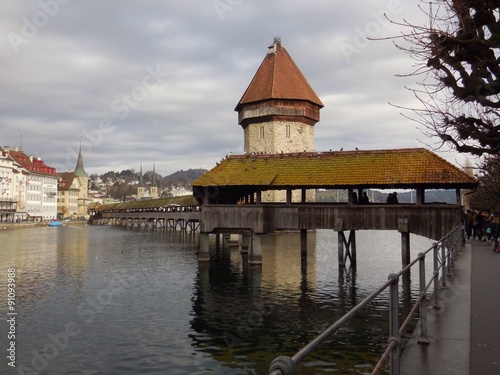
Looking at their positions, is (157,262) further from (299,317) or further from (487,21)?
(487,21)

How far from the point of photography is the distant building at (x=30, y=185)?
8006 cm

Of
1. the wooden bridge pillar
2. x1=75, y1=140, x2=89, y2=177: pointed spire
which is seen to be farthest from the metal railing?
x1=75, y1=140, x2=89, y2=177: pointed spire

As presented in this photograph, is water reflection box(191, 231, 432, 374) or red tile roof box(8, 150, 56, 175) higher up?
red tile roof box(8, 150, 56, 175)

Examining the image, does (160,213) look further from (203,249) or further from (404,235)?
(404,235)

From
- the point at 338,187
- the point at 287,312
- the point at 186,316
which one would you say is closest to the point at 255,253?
the point at 338,187

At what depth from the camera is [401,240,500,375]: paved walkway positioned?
4346 mm

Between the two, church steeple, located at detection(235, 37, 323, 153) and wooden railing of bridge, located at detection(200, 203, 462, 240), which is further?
church steeple, located at detection(235, 37, 323, 153)

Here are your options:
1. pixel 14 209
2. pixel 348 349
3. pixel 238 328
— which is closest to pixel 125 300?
pixel 238 328

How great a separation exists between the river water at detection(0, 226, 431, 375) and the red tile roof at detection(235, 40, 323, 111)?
26.9 m

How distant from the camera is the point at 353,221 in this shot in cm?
2014

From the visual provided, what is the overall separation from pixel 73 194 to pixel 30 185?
25969 mm

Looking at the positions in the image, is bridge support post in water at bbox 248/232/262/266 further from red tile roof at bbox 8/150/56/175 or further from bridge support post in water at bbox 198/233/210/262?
red tile roof at bbox 8/150/56/175

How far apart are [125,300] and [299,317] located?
623cm

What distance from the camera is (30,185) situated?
87812mm
